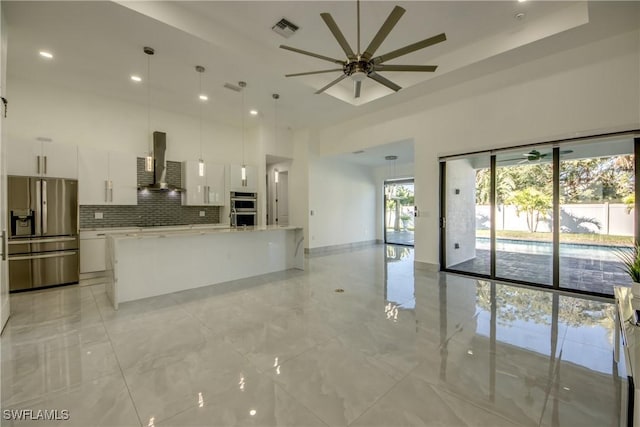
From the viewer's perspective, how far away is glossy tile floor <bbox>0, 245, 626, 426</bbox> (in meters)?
1.76

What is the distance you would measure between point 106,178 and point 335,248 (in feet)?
19.3

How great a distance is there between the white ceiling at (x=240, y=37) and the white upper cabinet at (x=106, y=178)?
1.29m

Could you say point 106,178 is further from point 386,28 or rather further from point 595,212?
point 595,212

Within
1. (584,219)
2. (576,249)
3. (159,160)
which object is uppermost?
(159,160)

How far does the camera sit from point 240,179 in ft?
23.6

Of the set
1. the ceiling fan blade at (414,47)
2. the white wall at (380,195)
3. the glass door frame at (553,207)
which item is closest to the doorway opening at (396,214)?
the white wall at (380,195)

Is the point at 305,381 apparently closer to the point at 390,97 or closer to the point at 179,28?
the point at 179,28

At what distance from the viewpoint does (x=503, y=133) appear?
4637 millimetres

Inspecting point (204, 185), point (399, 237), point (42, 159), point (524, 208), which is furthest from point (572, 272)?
point (42, 159)

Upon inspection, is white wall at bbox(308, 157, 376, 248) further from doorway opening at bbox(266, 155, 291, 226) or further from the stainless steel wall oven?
the stainless steel wall oven

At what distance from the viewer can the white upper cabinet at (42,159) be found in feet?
13.9

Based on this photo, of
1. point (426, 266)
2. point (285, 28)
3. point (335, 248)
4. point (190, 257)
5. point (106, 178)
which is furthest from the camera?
point (335, 248)

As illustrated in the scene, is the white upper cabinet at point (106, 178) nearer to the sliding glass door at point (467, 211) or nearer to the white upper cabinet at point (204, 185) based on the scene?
the white upper cabinet at point (204, 185)

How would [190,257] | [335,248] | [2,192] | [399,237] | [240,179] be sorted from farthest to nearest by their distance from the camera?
[399,237]
[335,248]
[240,179]
[190,257]
[2,192]
